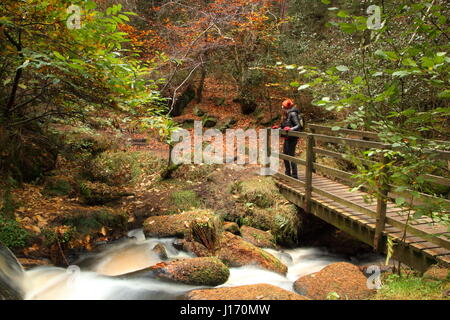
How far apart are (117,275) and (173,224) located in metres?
1.73

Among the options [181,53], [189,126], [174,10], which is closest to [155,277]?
[181,53]

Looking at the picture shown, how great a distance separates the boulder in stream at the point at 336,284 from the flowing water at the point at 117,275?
1.41ft

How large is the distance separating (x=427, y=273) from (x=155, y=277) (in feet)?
13.0

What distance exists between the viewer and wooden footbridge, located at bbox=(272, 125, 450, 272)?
430 centimetres

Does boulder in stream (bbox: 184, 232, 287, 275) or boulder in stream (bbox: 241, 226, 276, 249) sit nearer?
boulder in stream (bbox: 184, 232, 287, 275)

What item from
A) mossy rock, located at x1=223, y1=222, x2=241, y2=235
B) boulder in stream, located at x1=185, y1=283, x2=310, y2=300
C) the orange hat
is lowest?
mossy rock, located at x1=223, y1=222, x2=241, y2=235

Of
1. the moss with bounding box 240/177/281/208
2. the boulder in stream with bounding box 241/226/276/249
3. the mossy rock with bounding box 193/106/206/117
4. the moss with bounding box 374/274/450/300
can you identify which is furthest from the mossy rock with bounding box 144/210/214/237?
the mossy rock with bounding box 193/106/206/117

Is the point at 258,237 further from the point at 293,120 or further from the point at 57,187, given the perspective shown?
the point at 57,187

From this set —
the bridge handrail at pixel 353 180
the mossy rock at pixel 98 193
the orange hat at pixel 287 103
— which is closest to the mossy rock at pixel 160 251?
the mossy rock at pixel 98 193

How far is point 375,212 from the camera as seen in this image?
5555 mm

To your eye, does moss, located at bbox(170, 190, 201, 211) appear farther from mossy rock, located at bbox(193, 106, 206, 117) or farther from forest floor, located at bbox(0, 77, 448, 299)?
mossy rock, located at bbox(193, 106, 206, 117)

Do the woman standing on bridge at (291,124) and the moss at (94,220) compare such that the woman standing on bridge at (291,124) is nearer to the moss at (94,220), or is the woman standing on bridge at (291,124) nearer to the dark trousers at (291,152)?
the dark trousers at (291,152)

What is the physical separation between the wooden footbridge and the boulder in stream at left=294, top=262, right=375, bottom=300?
63 centimetres
